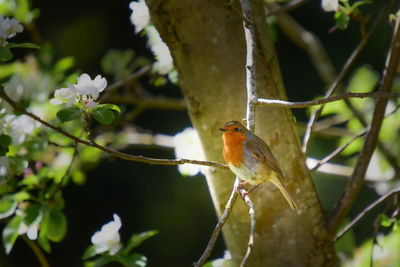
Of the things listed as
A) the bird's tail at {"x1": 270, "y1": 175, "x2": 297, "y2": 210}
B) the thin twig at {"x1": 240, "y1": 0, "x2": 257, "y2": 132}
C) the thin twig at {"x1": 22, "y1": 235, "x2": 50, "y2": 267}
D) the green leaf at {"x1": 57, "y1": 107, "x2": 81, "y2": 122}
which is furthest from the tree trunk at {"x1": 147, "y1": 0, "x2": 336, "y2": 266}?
the thin twig at {"x1": 22, "y1": 235, "x2": 50, "y2": 267}

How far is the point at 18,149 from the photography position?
203 cm

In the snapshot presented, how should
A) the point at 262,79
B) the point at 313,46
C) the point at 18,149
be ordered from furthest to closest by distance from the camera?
the point at 313,46, the point at 18,149, the point at 262,79

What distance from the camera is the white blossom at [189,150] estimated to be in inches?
80.7

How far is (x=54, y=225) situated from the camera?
200 centimetres

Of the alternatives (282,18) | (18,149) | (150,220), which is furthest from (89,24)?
(18,149)

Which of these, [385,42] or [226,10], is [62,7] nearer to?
[385,42]

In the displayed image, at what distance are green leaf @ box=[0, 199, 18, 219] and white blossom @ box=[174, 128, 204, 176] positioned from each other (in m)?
0.68

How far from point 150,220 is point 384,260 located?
3289mm

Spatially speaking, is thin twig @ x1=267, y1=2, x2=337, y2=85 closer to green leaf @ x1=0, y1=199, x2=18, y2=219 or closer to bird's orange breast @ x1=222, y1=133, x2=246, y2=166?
bird's orange breast @ x1=222, y1=133, x2=246, y2=166

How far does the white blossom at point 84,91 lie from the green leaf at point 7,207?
0.72 meters

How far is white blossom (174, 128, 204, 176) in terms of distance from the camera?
2.05 m

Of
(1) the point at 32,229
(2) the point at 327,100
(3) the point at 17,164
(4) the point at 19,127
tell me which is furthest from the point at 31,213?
(2) the point at 327,100

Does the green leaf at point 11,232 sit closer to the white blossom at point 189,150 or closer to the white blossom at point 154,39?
the white blossom at point 189,150

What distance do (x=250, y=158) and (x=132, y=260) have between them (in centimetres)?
56
